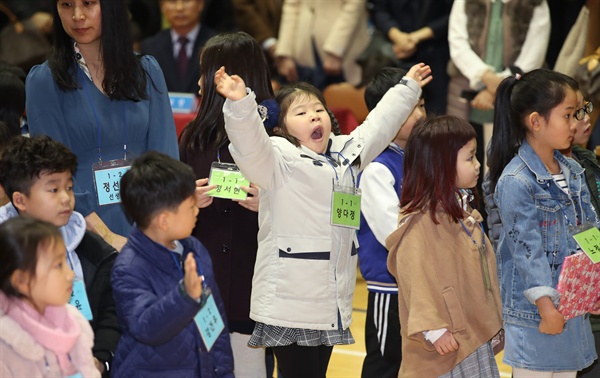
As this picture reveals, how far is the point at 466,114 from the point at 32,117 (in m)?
3.84

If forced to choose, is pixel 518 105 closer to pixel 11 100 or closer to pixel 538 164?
pixel 538 164

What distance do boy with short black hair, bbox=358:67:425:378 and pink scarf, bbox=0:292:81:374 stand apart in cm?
169

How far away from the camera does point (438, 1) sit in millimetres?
7375

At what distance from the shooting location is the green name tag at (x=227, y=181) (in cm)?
397

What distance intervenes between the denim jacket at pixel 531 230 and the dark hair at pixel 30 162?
166cm

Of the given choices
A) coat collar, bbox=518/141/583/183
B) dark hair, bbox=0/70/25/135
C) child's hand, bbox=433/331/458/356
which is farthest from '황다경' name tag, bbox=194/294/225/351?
dark hair, bbox=0/70/25/135

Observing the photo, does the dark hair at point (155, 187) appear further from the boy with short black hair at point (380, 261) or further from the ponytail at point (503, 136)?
the ponytail at point (503, 136)

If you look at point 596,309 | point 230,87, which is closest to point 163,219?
point 230,87

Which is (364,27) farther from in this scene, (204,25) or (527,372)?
(527,372)

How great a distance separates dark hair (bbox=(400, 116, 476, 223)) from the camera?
150 inches

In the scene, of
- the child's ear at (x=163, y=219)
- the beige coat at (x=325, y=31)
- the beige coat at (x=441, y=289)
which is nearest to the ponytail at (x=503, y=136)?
the beige coat at (x=441, y=289)

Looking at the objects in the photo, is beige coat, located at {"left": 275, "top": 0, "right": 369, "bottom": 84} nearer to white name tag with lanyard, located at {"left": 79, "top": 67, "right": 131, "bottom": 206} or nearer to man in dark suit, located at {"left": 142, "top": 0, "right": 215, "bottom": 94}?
man in dark suit, located at {"left": 142, "top": 0, "right": 215, "bottom": 94}

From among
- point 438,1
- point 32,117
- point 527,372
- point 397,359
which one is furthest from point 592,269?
point 438,1

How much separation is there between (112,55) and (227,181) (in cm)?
67
